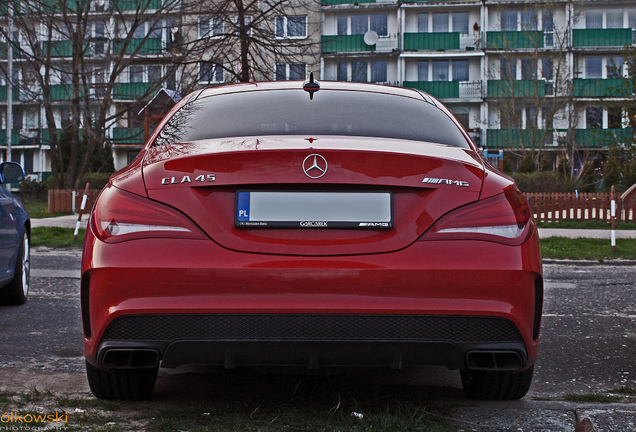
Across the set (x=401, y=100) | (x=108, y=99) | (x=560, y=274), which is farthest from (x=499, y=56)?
(x=401, y=100)

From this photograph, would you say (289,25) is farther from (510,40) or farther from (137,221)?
(510,40)

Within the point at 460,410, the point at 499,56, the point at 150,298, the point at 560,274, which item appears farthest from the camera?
the point at 499,56

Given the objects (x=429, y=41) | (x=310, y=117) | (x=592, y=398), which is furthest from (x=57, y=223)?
(x=429, y=41)

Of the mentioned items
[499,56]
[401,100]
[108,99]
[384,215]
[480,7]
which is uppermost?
[480,7]

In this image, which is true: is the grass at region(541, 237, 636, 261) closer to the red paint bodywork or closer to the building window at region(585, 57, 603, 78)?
the red paint bodywork

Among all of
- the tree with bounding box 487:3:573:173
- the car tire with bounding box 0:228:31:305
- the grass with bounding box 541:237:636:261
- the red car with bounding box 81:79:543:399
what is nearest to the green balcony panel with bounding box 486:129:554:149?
the tree with bounding box 487:3:573:173

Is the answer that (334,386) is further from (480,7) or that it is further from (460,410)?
(480,7)

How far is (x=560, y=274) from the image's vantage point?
33.2 ft

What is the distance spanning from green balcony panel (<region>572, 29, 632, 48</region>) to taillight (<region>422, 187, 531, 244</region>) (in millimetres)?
47421

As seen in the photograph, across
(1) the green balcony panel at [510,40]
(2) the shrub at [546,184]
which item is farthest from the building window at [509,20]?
(2) the shrub at [546,184]

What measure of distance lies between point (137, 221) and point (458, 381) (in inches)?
78.0

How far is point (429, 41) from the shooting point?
156 feet

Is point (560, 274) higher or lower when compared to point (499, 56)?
lower

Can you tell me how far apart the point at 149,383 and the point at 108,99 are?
26.4 meters
